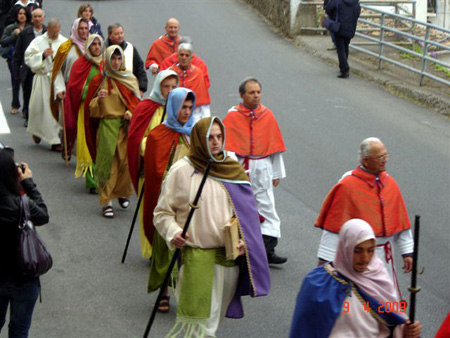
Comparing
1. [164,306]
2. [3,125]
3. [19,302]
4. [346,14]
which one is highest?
[19,302]

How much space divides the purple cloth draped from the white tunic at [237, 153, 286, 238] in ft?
6.67

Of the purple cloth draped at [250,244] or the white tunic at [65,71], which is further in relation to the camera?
the white tunic at [65,71]

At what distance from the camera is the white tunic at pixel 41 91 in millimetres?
13594

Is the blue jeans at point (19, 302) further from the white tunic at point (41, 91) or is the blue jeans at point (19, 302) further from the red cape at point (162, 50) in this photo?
the red cape at point (162, 50)

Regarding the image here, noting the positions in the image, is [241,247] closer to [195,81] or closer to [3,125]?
[195,81]

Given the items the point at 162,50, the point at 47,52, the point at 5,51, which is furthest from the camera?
the point at 5,51

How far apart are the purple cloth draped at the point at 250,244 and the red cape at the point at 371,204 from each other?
1.90 feet

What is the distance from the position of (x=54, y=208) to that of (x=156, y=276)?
3652 millimetres

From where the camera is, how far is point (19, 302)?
629 centimetres

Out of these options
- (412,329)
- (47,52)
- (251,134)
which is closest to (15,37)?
(47,52)

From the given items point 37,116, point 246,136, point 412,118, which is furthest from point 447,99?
point 246,136

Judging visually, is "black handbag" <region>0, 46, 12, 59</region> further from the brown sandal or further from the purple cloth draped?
the purple cloth draped

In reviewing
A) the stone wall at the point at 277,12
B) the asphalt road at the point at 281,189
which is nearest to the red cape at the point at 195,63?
the asphalt road at the point at 281,189

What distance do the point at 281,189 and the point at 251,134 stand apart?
3000 millimetres
